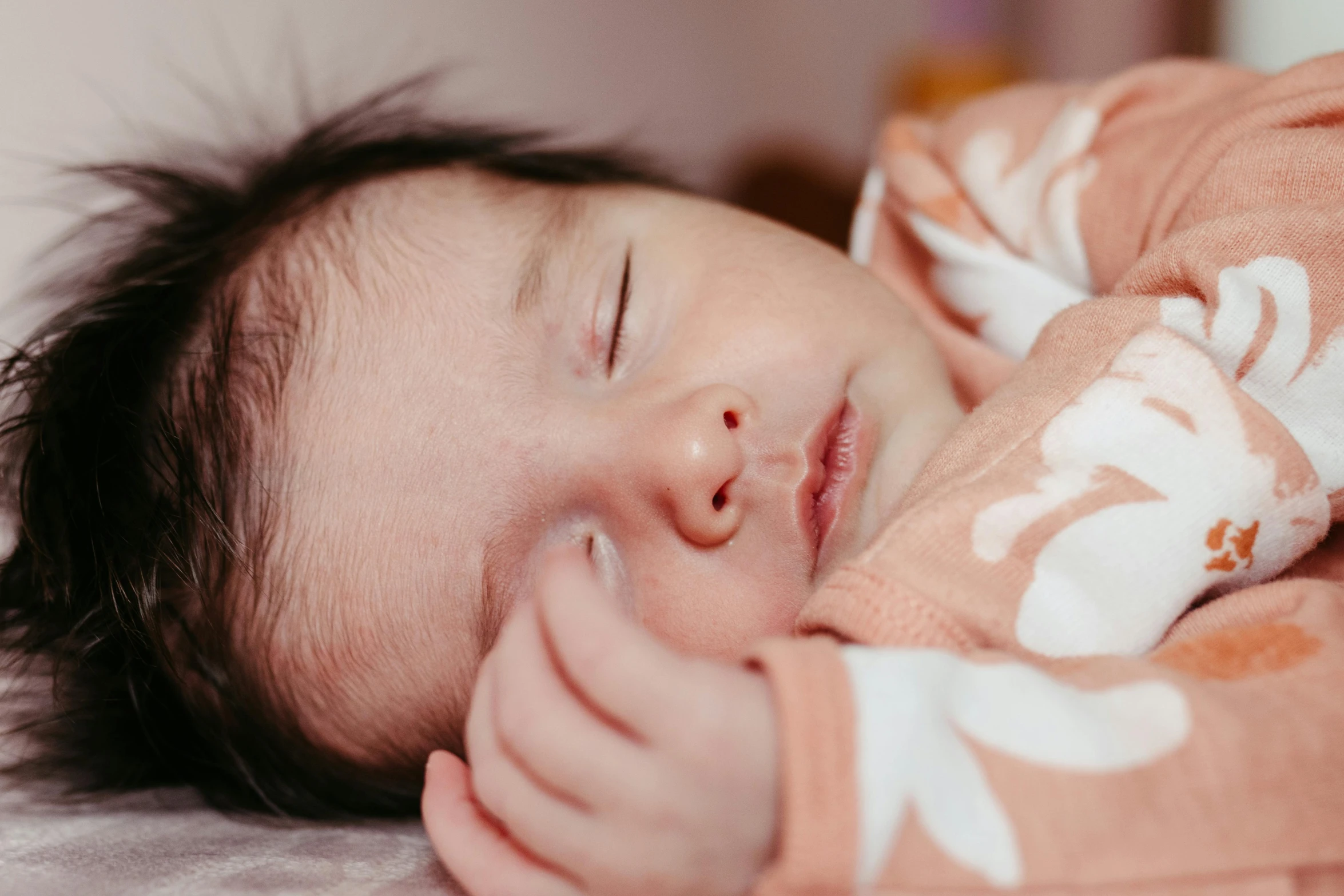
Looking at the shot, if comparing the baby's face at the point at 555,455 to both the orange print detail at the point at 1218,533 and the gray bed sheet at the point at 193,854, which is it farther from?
the orange print detail at the point at 1218,533

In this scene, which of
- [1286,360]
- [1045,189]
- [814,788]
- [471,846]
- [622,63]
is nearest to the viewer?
[814,788]

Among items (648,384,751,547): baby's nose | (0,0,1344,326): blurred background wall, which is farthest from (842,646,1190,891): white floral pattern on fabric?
(0,0,1344,326): blurred background wall

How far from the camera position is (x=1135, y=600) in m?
0.55

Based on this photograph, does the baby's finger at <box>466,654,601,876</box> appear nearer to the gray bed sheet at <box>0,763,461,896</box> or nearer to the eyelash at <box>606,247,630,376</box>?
the gray bed sheet at <box>0,763,461,896</box>

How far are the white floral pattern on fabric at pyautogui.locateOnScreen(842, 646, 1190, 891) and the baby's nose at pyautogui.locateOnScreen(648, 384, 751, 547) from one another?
26 centimetres

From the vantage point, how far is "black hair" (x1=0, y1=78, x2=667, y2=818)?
0.77 m

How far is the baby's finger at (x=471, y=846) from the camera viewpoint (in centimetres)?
50

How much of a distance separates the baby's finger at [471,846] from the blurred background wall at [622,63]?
0.92 metres

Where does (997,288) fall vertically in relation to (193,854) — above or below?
above

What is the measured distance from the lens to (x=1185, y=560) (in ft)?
1.87

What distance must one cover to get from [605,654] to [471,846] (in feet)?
0.54

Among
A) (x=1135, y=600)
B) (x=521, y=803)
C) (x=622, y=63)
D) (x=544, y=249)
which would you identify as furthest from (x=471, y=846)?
(x=622, y=63)

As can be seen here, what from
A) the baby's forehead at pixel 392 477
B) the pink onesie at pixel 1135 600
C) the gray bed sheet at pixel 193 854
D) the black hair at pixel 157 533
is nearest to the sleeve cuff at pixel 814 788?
the pink onesie at pixel 1135 600

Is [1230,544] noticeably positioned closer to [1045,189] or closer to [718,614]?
[718,614]
